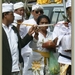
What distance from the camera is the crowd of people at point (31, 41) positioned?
3.45 m

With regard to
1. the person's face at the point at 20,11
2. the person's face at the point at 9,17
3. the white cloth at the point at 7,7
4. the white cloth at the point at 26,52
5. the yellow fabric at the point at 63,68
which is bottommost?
the yellow fabric at the point at 63,68

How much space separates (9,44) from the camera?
3445 millimetres

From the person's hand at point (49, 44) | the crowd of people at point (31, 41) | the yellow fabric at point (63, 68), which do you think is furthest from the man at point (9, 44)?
the yellow fabric at point (63, 68)

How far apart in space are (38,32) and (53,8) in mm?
201

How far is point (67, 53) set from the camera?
3.47 m

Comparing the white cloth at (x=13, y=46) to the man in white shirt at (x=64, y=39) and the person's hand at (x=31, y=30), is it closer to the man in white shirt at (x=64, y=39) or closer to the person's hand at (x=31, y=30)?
the person's hand at (x=31, y=30)

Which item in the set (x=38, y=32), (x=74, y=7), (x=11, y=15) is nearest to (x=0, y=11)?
(x=11, y=15)

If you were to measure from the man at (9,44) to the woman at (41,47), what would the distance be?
0.26 ft

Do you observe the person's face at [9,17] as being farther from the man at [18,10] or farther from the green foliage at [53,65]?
the green foliage at [53,65]

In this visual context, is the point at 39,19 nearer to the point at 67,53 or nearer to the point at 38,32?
the point at 38,32

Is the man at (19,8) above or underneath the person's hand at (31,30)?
above

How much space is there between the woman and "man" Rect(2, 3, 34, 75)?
80 mm

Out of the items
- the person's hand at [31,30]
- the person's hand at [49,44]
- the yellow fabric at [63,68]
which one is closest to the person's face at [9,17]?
the person's hand at [31,30]

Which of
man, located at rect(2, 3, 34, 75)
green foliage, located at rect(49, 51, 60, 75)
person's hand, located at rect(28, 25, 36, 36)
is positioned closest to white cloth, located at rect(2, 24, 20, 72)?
man, located at rect(2, 3, 34, 75)
